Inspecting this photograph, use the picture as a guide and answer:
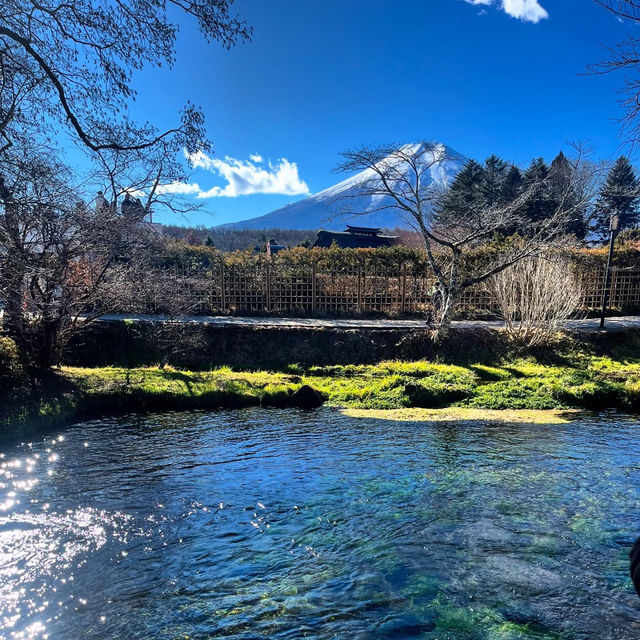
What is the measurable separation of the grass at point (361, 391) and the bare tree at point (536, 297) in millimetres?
1248

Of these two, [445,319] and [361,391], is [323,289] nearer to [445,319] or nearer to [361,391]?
[445,319]

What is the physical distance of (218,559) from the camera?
12.2ft

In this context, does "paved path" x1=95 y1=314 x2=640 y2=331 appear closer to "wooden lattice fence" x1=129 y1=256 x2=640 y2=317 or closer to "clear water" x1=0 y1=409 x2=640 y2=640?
"wooden lattice fence" x1=129 y1=256 x2=640 y2=317

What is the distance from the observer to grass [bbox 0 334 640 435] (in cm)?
779

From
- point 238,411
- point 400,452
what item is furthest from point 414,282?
point 400,452

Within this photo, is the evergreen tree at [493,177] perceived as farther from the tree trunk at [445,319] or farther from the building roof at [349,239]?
the tree trunk at [445,319]

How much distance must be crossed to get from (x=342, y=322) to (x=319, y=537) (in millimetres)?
9865

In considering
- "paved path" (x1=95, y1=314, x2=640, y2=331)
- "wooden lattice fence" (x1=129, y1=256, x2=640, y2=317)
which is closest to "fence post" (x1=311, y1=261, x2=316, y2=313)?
"wooden lattice fence" (x1=129, y1=256, x2=640, y2=317)

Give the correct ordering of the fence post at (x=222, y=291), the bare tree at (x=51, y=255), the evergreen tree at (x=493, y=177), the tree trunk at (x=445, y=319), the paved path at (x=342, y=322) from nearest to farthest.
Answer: the bare tree at (x=51, y=255)
the tree trunk at (x=445, y=319)
the paved path at (x=342, y=322)
the fence post at (x=222, y=291)
the evergreen tree at (x=493, y=177)

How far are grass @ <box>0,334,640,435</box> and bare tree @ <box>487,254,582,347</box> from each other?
1248 mm

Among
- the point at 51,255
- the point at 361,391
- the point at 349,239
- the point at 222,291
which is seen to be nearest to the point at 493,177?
the point at 349,239

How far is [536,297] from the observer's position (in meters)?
11.4

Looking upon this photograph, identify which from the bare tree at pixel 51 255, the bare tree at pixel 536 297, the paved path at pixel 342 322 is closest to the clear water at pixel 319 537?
the bare tree at pixel 51 255

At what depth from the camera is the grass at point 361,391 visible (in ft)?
25.5
